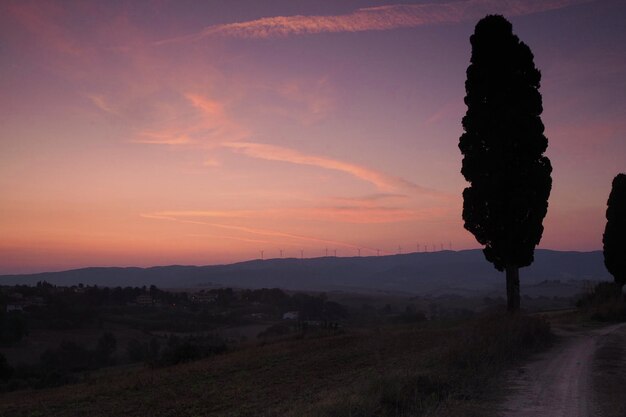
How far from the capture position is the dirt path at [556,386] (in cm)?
Result: 1066

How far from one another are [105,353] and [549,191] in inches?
1680

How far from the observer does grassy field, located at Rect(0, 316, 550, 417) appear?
11.6 m

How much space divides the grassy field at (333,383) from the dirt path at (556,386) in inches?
23.4

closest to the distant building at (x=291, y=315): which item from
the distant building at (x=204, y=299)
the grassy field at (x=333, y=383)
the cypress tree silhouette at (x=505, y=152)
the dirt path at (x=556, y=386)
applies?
the distant building at (x=204, y=299)

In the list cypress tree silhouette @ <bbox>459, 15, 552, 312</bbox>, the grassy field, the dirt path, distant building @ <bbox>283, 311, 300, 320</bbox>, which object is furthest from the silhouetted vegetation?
distant building @ <bbox>283, 311, 300, 320</bbox>

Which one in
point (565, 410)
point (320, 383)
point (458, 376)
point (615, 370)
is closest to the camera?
point (565, 410)

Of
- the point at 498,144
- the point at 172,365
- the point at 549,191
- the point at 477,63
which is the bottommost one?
the point at 172,365

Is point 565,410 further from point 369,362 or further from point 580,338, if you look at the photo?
point 580,338

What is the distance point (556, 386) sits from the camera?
12.8 m

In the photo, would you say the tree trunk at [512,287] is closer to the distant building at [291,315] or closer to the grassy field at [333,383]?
the grassy field at [333,383]

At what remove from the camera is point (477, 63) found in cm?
2955

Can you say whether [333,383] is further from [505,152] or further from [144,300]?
[144,300]

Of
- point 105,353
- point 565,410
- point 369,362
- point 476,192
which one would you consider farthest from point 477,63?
point 105,353

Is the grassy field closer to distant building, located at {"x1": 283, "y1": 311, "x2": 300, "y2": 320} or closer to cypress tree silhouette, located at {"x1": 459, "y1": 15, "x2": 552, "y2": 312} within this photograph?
cypress tree silhouette, located at {"x1": 459, "y1": 15, "x2": 552, "y2": 312}
